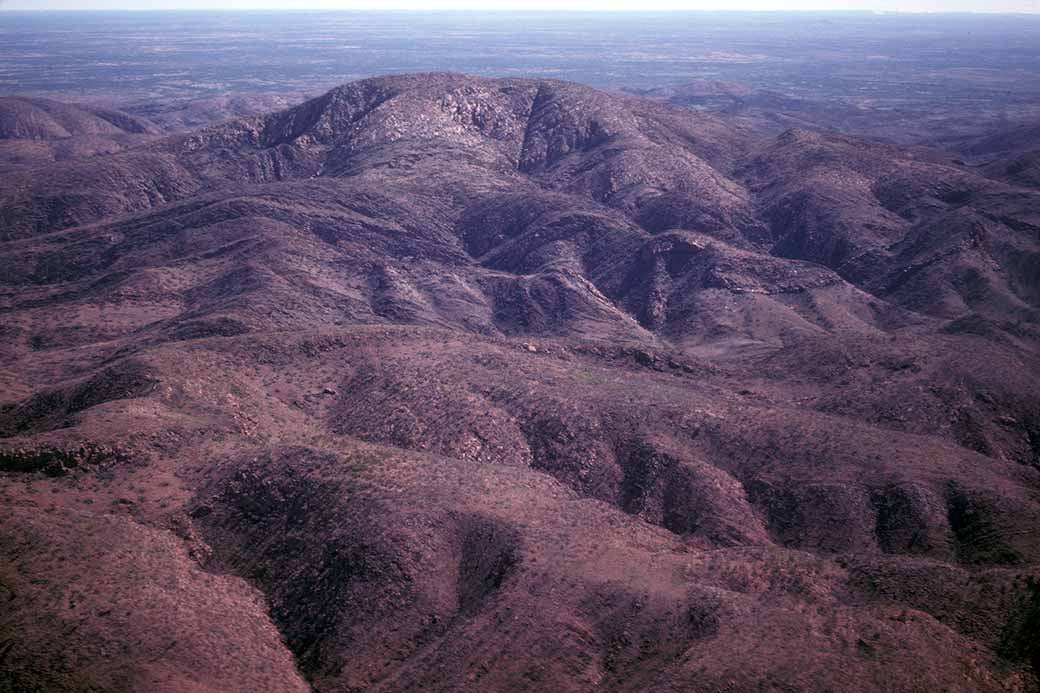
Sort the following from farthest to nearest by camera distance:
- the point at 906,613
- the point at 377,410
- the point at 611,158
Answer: the point at 611,158 → the point at 377,410 → the point at 906,613

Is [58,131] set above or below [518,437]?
above

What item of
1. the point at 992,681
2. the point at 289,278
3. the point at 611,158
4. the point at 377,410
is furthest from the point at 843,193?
the point at 992,681

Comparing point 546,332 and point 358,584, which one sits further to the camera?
point 546,332

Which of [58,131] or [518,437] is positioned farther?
[58,131]

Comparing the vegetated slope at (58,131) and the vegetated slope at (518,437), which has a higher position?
the vegetated slope at (58,131)

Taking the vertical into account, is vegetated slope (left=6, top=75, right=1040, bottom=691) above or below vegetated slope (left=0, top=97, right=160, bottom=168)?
below

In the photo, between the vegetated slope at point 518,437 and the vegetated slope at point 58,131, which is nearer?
the vegetated slope at point 518,437

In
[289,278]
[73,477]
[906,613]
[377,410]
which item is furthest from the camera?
[289,278]

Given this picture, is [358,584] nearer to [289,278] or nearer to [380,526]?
[380,526]
